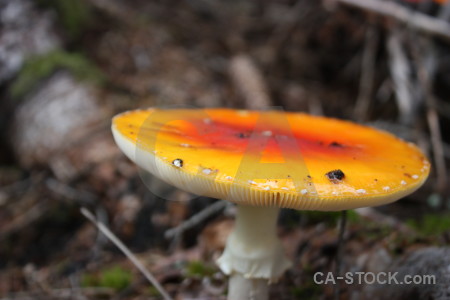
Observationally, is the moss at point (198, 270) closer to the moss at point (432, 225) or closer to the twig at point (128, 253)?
the twig at point (128, 253)

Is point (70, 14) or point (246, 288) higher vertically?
point (70, 14)

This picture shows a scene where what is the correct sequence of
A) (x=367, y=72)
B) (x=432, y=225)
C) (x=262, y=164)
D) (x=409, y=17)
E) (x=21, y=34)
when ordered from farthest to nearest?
(x=367, y=72) < (x=409, y=17) < (x=21, y=34) < (x=432, y=225) < (x=262, y=164)

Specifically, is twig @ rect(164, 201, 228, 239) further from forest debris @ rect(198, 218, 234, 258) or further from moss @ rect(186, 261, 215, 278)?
moss @ rect(186, 261, 215, 278)

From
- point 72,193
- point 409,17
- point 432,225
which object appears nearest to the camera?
point 432,225

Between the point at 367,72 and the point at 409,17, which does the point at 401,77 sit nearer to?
the point at 367,72

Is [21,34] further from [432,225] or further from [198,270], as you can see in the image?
[432,225]

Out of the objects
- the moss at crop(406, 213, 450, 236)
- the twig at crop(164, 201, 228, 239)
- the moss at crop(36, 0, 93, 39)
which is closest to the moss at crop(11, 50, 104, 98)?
the moss at crop(36, 0, 93, 39)

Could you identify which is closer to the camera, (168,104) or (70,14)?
(168,104)

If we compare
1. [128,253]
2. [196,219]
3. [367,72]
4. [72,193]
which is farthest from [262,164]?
[367,72]

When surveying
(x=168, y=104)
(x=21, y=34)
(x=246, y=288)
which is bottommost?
(x=246, y=288)
